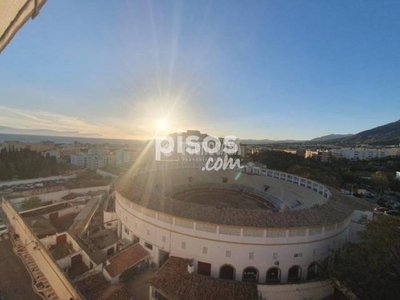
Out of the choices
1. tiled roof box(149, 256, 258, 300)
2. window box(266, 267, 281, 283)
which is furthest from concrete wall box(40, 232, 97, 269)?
window box(266, 267, 281, 283)

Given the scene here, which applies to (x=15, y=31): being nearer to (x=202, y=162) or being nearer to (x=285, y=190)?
(x=285, y=190)

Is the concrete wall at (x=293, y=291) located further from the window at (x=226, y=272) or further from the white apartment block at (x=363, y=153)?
the white apartment block at (x=363, y=153)

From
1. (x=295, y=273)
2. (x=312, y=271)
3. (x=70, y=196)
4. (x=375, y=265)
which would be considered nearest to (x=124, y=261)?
(x=295, y=273)

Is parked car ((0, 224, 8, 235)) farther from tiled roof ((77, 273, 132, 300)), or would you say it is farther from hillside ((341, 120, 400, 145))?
hillside ((341, 120, 400, 145))

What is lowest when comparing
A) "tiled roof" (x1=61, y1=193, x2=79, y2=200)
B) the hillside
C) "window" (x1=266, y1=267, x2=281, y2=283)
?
"window" (x1=266, y1=267, x2=281, y2=283)

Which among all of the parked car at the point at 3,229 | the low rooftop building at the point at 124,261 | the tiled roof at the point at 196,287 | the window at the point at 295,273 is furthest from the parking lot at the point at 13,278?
the window at the point at 295,273

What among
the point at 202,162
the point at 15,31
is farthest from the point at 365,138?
the point at 15,31
